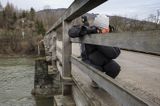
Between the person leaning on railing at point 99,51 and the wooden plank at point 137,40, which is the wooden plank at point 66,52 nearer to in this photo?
the person leaning on railing at point 99,51

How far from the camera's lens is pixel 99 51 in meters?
3.71

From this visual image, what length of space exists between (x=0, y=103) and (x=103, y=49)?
36.2 feet

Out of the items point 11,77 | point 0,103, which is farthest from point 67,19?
point 11,77

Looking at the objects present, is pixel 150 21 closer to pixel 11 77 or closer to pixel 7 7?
pixel 11 77

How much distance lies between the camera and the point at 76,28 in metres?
3.62

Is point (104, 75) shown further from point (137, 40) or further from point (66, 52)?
point (66, 52)

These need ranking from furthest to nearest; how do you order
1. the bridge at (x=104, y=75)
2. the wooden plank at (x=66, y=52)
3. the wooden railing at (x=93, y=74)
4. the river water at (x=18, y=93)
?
the river water at (x=18, y=93) < the wooden plank at (x=66, y=52) < the wooden railing at (x=93, y=74) < the bridge at (x=104, y=75)

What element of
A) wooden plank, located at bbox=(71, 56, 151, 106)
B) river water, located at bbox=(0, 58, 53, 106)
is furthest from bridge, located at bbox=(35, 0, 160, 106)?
river water, located at bbox=(0, 58, 53, 106)

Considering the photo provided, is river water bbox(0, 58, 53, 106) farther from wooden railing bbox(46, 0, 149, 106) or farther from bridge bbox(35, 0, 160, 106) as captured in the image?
wooden railing bbox(46, 0, 149, 106)

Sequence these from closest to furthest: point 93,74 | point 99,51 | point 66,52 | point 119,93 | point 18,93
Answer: point 119,93, point 93,74, point 99,51, point 66,52, point 18,93

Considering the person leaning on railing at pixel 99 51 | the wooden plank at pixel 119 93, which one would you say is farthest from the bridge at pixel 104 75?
the person leaning on railing at pixel 99 51

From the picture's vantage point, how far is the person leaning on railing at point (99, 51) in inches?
137

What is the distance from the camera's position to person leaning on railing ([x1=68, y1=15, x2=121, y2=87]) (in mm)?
3481

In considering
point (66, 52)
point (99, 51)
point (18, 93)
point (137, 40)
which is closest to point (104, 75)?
point (137, 40)
